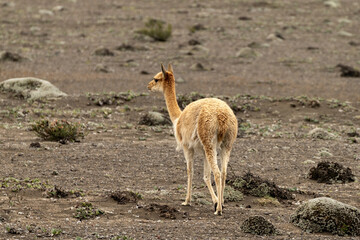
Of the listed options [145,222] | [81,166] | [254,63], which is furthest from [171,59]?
[145,222]

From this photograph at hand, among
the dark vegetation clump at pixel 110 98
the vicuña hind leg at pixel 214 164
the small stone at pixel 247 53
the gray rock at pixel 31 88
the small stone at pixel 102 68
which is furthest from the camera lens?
the small stone at pixel 247 53

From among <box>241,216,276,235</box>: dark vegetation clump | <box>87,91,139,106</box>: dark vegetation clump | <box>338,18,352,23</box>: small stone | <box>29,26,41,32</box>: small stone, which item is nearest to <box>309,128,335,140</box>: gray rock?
<box>87,91,139,106</box>: dark vegetation clump

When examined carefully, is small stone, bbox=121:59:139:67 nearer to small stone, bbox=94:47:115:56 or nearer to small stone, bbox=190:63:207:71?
small stone, bbox=94:47:115:56

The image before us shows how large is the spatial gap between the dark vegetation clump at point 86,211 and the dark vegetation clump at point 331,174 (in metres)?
3.93

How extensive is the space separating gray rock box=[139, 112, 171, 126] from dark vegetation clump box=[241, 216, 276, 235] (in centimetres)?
727

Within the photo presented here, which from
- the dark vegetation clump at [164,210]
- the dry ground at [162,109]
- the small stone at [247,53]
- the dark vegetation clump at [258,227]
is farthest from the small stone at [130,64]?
the dark vegetation clump at [258,227]

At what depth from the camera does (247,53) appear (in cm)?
2522

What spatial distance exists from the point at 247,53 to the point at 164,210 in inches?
718

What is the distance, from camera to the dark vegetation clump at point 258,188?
28.6 feet

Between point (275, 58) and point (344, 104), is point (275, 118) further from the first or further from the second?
point (275, 58)

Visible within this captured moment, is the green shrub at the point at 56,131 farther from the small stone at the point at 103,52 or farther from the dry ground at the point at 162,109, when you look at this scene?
the small stone at the point at 103,52

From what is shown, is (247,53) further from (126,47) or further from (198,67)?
(126,47)

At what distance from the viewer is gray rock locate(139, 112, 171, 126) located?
14.0m

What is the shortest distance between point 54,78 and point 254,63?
760 cm
